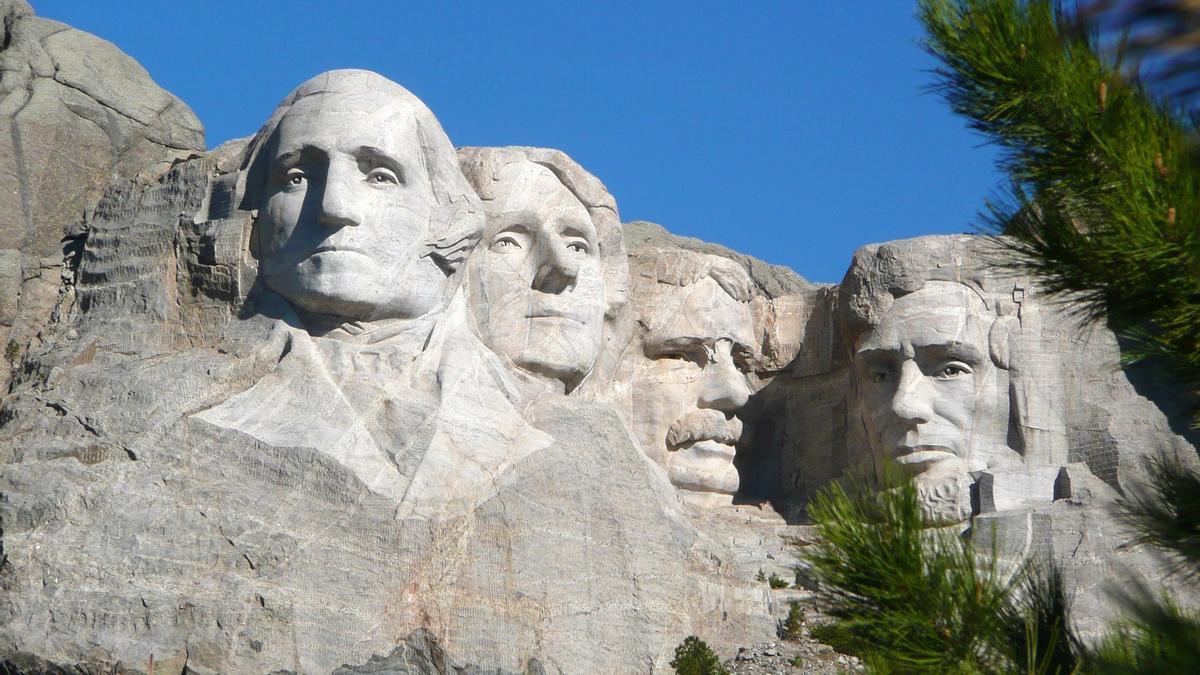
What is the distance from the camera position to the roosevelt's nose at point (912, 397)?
18.6 meters

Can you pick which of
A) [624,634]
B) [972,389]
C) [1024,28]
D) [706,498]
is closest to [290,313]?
[624,634]

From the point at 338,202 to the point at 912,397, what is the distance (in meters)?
5.35

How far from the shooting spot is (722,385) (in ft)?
64.1

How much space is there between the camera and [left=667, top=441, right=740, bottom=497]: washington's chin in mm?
19266

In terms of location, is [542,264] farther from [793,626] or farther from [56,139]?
[56,139]

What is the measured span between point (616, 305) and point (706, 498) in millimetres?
1860

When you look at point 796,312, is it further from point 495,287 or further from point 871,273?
point 495,287

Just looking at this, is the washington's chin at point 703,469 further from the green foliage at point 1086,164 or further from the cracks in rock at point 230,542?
the green foliage at point 1086,164

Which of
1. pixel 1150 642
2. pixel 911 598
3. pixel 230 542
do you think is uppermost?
pixel 230 542

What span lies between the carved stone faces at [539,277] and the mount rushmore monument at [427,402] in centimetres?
3

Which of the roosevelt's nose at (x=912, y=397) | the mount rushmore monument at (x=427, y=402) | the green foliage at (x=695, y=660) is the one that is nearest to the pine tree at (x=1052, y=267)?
the mount rushmore monument at (x=427, y=402)

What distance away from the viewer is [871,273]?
1927cm

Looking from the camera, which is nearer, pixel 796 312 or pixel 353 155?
pixel 353 155

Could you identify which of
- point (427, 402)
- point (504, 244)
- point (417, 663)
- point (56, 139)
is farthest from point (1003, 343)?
point (56, 139)
